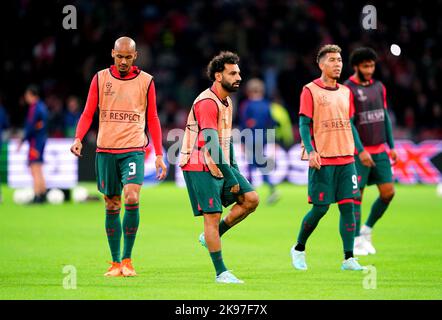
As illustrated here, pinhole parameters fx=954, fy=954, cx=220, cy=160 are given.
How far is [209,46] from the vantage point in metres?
28.2

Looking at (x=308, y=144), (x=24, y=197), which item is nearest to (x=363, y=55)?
(x=308, y=144)

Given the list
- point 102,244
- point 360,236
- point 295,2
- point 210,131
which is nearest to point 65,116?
point 295,2

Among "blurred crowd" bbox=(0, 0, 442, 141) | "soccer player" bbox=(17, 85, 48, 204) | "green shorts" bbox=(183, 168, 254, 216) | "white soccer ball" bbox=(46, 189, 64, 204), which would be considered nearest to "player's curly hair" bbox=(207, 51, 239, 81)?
"green shorts" bbox=(183, 168, 254, 216)

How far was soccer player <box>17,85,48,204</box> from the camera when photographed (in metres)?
19.7

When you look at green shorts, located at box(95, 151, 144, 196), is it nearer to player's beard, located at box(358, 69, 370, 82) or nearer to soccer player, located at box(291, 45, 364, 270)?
soccer player, located at box(291, 45, 364, 270)

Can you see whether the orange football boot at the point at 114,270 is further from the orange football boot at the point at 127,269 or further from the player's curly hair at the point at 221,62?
the player's curly hair at the point at 221,62

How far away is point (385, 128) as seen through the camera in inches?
492

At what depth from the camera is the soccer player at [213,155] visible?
948cm

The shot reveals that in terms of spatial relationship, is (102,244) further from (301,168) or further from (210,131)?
(301,168)

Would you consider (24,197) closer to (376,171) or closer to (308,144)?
(376,171)

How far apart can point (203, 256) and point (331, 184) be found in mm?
2235

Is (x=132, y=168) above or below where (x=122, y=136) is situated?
below

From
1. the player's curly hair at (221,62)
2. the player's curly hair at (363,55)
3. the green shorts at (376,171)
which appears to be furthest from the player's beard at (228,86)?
the green shorts at (376,171)

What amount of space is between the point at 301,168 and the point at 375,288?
1551 cm
